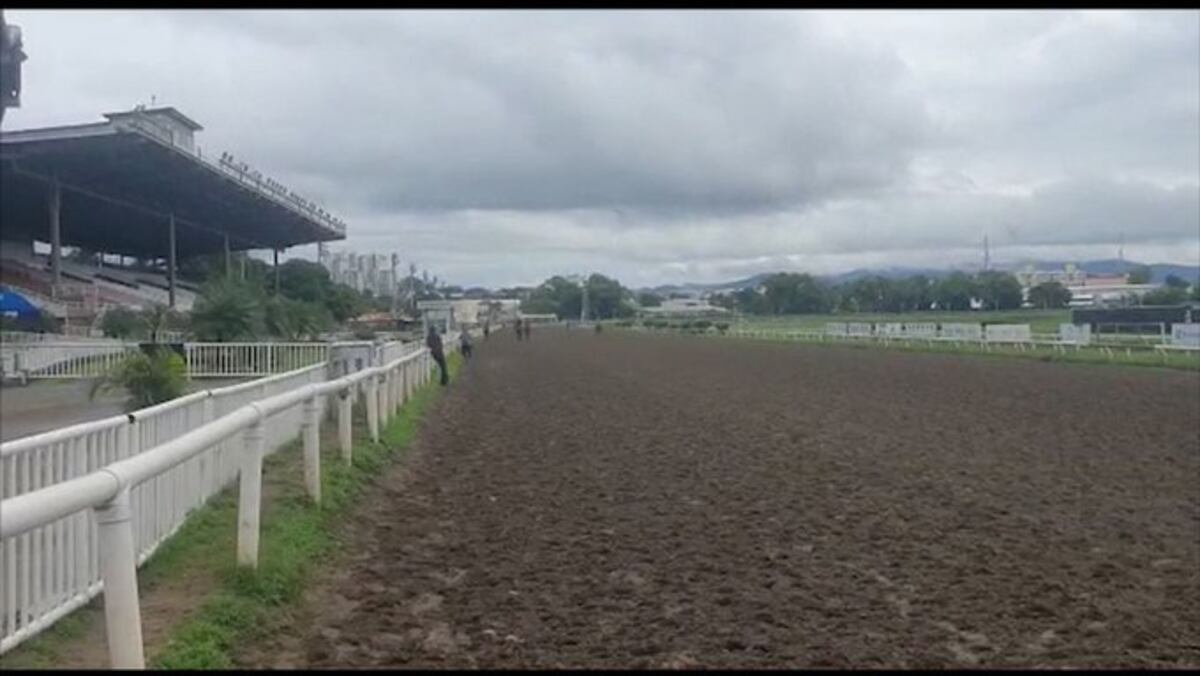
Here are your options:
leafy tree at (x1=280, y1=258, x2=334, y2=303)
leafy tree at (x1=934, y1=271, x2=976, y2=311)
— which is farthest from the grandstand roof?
leafy tree at (x1=934, y1=271, x2=976, y2=311)

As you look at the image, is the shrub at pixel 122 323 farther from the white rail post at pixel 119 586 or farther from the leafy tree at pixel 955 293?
the leafy tree at pixel 955 293

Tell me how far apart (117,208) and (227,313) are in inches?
399

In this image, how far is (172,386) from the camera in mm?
11422

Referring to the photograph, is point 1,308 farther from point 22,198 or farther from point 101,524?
point 101,524

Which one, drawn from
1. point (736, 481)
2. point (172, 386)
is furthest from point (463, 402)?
point (736, 481)

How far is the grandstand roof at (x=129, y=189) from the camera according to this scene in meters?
6.91

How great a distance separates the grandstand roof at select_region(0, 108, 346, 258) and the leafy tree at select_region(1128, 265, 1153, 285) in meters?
53.5

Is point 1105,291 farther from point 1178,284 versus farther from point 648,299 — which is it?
point 648,299

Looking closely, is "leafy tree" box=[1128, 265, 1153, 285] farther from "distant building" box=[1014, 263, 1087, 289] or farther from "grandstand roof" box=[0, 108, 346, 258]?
"grandstand roof" box=[0, 108, 346, 258]

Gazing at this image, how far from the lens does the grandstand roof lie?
691cm

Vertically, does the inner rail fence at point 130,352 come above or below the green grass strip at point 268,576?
above

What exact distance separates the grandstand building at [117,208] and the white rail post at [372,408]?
2.93m

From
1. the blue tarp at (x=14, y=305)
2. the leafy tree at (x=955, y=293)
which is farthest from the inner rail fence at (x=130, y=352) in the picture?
the leafy tree at (x=955, y=293)

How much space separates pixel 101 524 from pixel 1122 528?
20.4 feet
